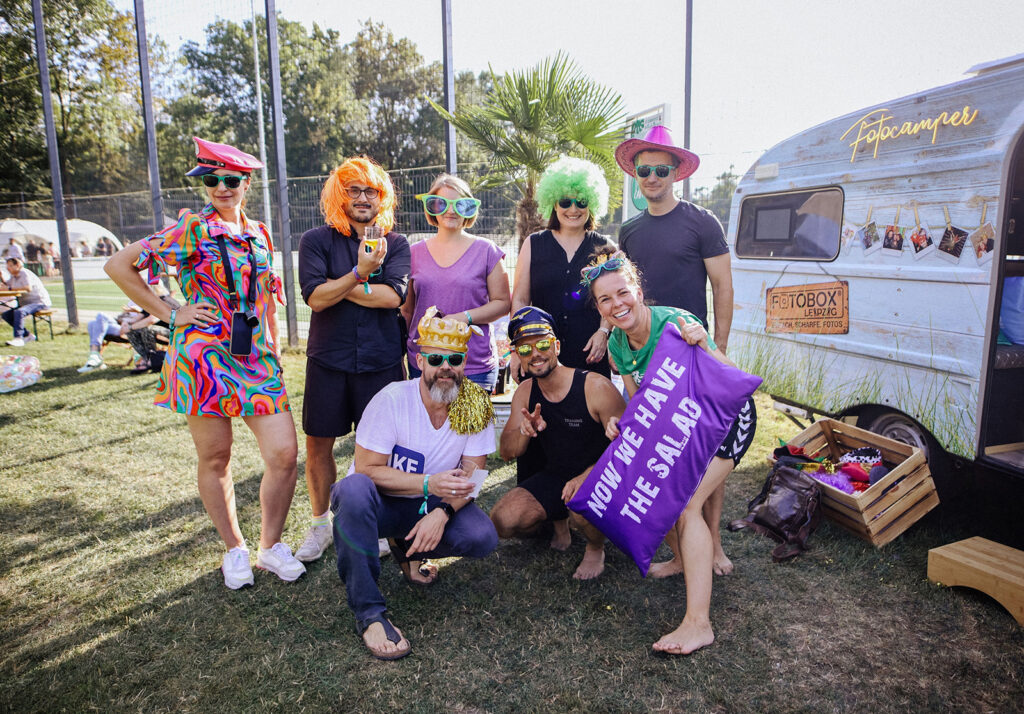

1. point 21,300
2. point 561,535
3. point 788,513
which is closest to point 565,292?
point 561,535

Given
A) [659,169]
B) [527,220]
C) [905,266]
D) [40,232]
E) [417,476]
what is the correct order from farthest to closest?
[40,232], [527,220], [905,266], [659,169], [417,476]

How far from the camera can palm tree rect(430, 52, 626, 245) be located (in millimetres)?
6613

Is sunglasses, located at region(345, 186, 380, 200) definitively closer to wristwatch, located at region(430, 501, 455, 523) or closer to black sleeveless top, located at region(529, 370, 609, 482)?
black sleeveless top, located at region(529, 370, 609, 482)

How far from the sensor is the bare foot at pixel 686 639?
2.62 meters

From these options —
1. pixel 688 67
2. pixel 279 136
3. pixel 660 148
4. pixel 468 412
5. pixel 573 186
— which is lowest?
pixel 468 412

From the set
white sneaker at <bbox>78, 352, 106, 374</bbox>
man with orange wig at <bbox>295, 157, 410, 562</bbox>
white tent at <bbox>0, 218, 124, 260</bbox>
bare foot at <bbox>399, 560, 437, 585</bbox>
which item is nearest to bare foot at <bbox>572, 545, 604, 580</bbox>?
bare foot at <bbox>399, 560, 437, 585</bbox>

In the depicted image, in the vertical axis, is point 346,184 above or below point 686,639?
above

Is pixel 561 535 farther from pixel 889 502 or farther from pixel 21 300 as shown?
pixel 21 300

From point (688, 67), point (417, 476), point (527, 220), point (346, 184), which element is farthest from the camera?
point (688, 67)

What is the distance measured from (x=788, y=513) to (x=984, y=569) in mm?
932

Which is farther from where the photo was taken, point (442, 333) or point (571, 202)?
point (571, 202)

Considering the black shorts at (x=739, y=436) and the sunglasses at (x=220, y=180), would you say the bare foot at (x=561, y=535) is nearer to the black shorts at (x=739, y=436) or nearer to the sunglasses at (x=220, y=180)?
the black shorts at (x=739, y=436)

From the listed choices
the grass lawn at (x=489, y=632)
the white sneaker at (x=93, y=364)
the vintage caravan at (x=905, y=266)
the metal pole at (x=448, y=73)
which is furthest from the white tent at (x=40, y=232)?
the vintage caravan at (x=905, y=266)

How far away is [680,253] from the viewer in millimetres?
3281
